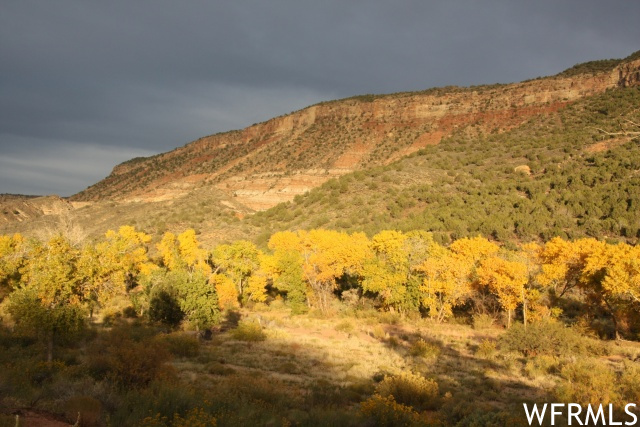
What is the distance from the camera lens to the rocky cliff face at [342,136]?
285ft

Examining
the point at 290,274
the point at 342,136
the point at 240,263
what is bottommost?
the point at 290,274

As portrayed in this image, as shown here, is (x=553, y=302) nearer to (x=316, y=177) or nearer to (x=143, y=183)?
(x=316, y=177)

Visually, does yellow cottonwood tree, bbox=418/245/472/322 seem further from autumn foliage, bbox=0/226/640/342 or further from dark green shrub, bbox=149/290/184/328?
dark green shrub, bbox=149/290/184/328

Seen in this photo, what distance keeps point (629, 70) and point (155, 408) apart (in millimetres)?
99416

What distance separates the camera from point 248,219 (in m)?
71.5

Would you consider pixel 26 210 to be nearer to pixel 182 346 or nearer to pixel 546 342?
pixel 182 346

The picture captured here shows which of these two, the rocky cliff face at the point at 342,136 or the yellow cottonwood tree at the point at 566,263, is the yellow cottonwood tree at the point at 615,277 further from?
the rocky cliff face at the point at 342,136

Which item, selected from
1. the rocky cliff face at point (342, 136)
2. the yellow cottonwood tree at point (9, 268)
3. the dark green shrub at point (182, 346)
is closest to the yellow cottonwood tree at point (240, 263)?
the yellow cottonwood tree at point (9, 268)

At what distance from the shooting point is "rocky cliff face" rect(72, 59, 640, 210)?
3415 inches

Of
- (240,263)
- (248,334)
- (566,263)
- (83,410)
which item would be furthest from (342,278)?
(83,410)

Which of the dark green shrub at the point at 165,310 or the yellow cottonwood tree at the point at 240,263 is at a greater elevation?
the yellow cottonwood tree at the point at 240,263

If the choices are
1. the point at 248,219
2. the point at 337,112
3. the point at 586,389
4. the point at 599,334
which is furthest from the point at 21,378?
the point at 337,112

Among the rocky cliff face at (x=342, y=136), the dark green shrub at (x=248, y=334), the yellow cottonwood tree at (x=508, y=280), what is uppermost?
the rocky cliff face at (x=342, y=136)

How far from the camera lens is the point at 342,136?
105 metres
